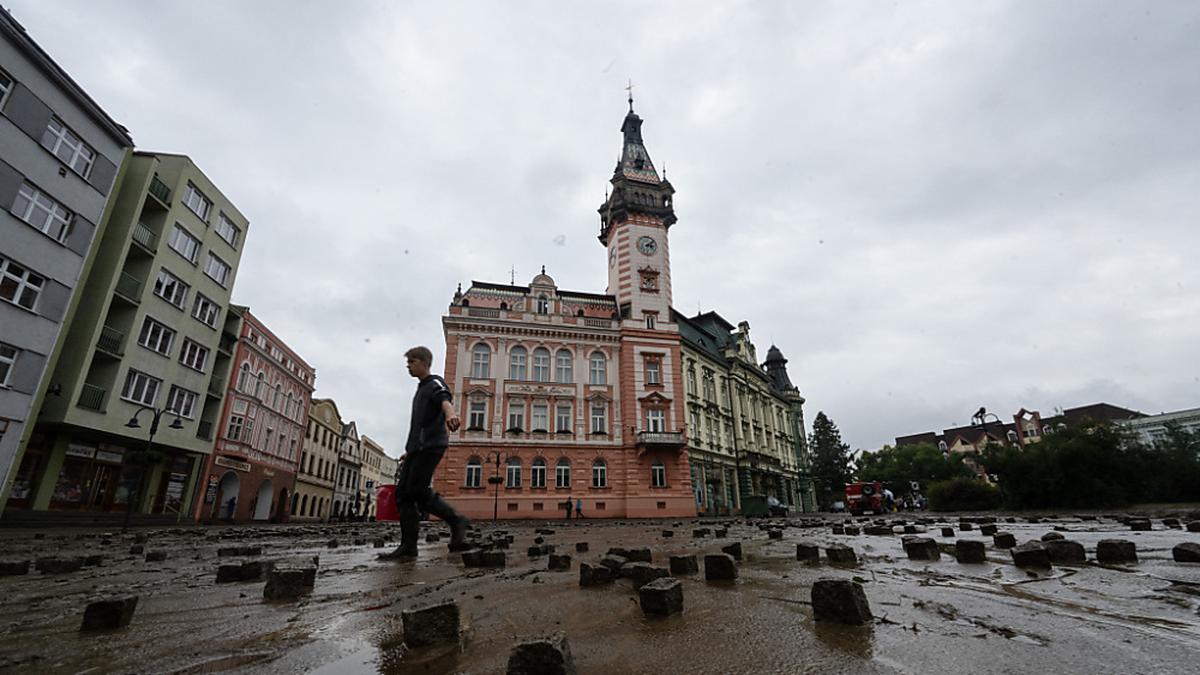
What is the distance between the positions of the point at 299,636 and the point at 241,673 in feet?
1.82

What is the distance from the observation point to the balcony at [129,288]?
22.3 meters

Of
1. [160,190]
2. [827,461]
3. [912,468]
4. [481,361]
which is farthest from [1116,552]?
[912,468]

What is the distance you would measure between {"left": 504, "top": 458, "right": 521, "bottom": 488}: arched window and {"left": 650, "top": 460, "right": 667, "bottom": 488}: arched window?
8523 mm

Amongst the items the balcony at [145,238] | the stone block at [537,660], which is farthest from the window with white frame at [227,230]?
the stone block at [537,660]

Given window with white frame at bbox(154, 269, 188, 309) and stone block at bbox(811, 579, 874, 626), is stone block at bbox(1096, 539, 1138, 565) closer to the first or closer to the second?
stone block at bbox(811, 579, 874, 626)

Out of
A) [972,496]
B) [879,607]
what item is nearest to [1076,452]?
[972,496]

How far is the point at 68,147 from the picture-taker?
781 inches

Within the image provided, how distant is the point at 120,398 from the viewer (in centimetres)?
2195

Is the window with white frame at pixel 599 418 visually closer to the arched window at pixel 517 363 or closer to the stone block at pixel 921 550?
the arched window at pixel 517 363

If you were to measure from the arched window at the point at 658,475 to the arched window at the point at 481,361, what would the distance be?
12.2m

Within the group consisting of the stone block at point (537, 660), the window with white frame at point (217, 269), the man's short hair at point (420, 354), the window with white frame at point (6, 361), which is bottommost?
the stone block at point (537, 660)

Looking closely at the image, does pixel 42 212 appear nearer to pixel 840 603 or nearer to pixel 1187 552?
pixel 840 603

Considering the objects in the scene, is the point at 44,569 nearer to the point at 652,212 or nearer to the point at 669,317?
the point at 669,317

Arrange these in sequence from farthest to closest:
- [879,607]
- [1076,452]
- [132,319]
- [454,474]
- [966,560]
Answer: [454,474] → [132,319] → [1076,452] → [966,560] → [879,607]
